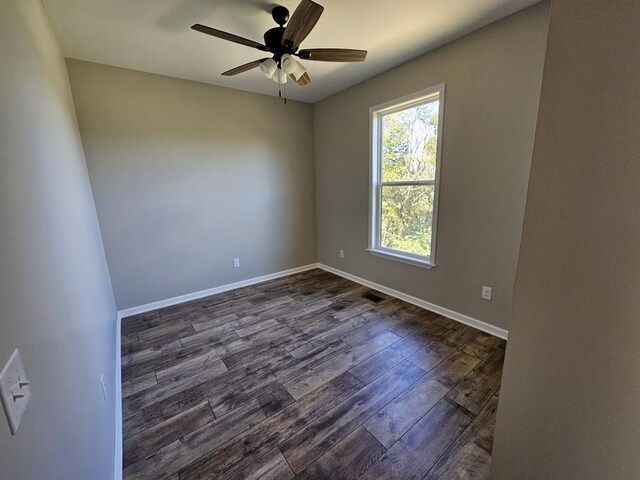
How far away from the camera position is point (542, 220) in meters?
0.83

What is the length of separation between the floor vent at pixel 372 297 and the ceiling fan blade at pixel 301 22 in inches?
102

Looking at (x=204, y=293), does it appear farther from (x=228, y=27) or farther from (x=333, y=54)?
(x=333, y=54)

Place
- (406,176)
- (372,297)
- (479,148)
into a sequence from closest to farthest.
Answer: (479,148) < (406,176) < (372,297)

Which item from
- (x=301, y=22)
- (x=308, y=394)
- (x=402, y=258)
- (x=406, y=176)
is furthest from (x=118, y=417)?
(x=406, y=176)

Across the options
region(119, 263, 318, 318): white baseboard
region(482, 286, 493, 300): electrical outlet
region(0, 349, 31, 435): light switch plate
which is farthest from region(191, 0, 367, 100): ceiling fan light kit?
region(119, 263, 318, 318): white baseboard

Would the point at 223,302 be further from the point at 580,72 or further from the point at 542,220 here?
the point at 580,72

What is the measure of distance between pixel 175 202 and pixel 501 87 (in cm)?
339

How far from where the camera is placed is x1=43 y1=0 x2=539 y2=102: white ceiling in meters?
1.79

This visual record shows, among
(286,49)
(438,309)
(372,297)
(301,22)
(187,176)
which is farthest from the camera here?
(372,297)

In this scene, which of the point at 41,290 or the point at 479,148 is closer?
the point at 41,290

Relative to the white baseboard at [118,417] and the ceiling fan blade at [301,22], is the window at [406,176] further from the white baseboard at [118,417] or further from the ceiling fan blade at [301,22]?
the white baseboard at [118,417]

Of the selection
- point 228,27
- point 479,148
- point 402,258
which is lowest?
point 402,258

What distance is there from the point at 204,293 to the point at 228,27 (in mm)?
2824

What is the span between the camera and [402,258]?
120 inches
